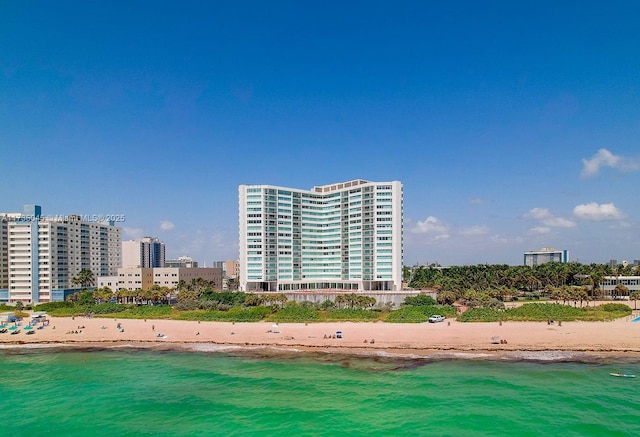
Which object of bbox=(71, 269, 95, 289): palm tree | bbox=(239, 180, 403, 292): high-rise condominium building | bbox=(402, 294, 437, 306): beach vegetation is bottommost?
bbox=(402, 294, 437, 306): beach vegetation

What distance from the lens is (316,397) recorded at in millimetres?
43469

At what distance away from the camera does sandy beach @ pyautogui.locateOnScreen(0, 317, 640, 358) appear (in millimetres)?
60000

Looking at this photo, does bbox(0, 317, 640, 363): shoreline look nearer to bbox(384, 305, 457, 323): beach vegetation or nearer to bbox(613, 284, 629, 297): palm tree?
bbox(384, 305, 457, 323): beach vegetation

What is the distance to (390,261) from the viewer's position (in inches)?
4375

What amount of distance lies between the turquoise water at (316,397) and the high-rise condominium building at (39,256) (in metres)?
79.3

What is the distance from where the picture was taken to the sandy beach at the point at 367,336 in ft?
197

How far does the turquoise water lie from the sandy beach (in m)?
6.32

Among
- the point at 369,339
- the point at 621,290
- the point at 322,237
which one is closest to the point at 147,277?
the point at 322,237

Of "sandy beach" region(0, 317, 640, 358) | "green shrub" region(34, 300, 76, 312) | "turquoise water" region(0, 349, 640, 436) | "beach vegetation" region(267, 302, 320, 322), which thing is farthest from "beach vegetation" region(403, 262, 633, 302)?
"green shrub" region(34, 300, 76, 312)

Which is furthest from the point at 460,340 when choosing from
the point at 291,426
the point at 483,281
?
the point at 483,281

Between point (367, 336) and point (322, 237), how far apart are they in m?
59.6

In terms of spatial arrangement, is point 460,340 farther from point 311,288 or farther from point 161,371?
point 311,288

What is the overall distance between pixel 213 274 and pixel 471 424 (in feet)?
411

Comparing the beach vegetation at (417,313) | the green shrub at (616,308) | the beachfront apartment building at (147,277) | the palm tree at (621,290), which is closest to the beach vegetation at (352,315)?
the beach vegetation at (417,313)
